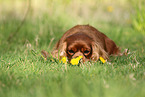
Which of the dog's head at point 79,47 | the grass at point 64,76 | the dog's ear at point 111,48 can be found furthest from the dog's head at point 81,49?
the dog's ear at point 111,48

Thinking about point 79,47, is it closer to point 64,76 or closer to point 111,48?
point 64,76

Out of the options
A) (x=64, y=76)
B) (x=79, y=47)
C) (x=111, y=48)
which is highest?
(x=79, y=47)

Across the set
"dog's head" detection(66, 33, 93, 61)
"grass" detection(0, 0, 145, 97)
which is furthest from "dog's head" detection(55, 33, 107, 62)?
"grass" detection(0, 0, 145, 97)

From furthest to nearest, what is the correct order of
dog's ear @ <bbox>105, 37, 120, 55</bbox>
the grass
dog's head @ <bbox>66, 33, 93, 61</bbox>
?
dog's ear @ <bbox>105, 37, 120, 55</bbox>
dog's head @ <bbox>66, 33, 93, 61</bbox>
the grass

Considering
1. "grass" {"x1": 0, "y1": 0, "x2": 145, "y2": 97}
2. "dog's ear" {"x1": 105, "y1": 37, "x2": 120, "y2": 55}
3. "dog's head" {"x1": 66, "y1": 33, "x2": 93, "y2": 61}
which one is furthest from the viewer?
"dog's ear" {"x1": 105, "y1": 37, "x2": 120, "y2": 55}

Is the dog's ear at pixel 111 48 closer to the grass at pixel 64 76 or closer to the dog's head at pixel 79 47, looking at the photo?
the grass at pixel 64 76

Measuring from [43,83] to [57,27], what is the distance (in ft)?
13.2

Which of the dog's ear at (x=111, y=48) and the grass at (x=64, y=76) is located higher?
the dog's ear at (x=111, y=48)

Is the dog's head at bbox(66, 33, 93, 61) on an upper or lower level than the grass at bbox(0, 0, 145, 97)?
upper

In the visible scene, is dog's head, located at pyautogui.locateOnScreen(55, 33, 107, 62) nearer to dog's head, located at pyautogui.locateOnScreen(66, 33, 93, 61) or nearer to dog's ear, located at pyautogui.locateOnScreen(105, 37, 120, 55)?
dog's head, located at pyautogui.locateOnScreen(66, 33, 93, 61)

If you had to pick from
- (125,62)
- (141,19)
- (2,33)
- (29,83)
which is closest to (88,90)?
(29,83)

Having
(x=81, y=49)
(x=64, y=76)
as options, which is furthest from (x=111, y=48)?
(x=64, y=76)

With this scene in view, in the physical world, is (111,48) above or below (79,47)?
below

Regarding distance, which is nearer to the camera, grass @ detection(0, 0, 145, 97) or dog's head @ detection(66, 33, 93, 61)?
Answer: grass @ detection(0, 0, 145, 97)
